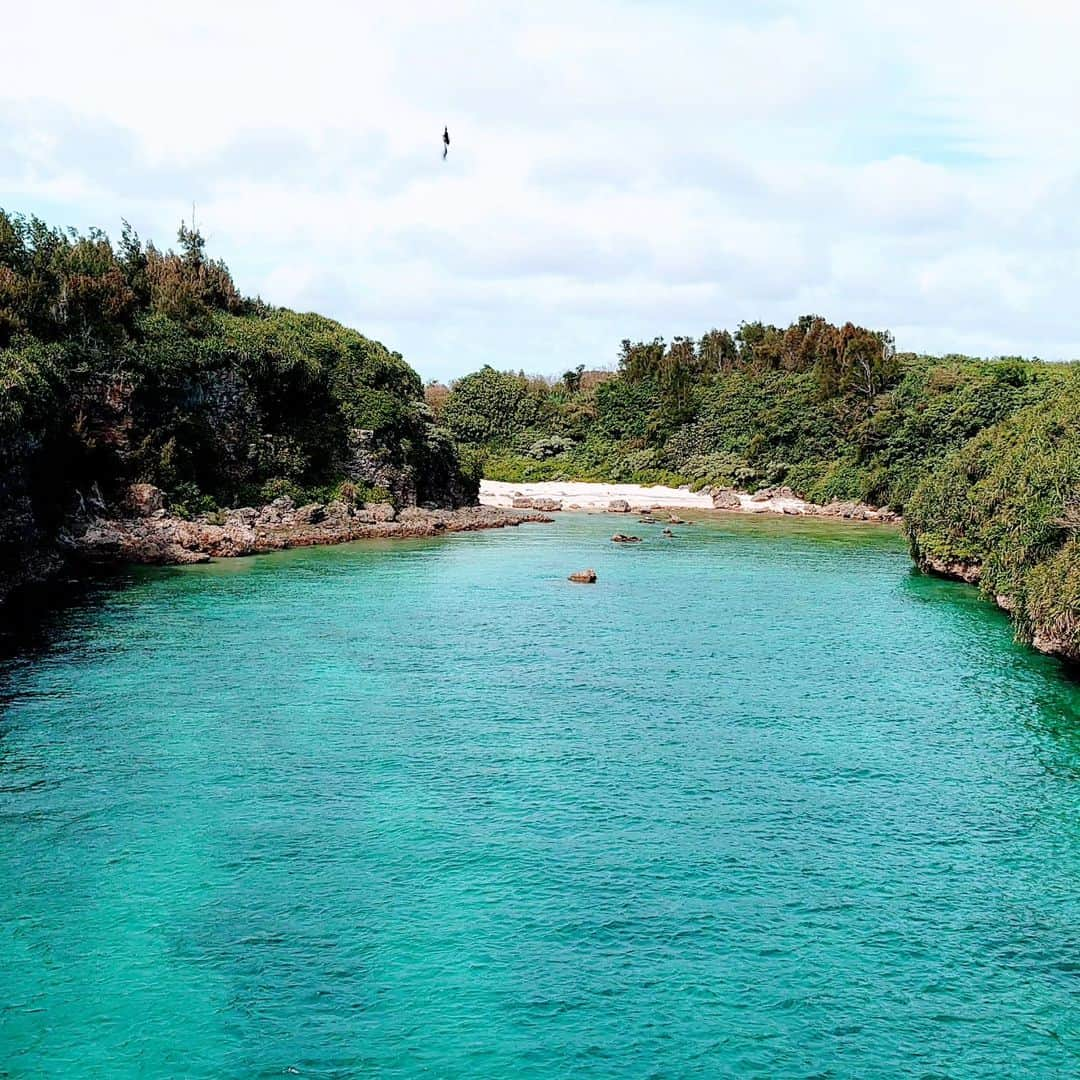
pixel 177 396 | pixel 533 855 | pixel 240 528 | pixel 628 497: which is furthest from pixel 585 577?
pixel 628 497

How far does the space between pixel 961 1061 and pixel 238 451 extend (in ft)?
221

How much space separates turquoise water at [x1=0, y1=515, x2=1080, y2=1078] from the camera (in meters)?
16.6

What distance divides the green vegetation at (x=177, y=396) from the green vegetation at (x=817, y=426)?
19.7m

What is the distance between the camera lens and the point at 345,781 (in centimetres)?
2661

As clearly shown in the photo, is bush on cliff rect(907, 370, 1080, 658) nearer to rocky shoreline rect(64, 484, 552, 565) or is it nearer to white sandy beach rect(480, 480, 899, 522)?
rocky shoreline rect(64, 484, 552, 565)

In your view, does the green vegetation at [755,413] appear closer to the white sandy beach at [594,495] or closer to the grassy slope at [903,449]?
the grassy slope at [903,449]

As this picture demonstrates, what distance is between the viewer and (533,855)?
2256 centimetres

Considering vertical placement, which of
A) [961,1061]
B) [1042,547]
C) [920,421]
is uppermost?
[920,421]

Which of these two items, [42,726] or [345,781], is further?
[42,726]

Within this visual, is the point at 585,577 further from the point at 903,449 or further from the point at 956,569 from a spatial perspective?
the point at 903,449

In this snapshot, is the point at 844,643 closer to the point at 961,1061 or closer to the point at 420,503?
the point at 961,1061

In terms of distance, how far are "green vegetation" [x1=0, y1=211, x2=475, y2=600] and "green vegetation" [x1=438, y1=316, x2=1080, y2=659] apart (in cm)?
1969

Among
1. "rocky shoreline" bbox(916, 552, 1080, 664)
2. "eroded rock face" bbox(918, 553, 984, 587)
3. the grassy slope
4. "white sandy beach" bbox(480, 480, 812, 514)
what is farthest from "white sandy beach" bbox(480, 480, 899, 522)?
"eroded rock face" bbox(918, 553, 984, 587)

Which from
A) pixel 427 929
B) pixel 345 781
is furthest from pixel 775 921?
Result: pixel 345 781
